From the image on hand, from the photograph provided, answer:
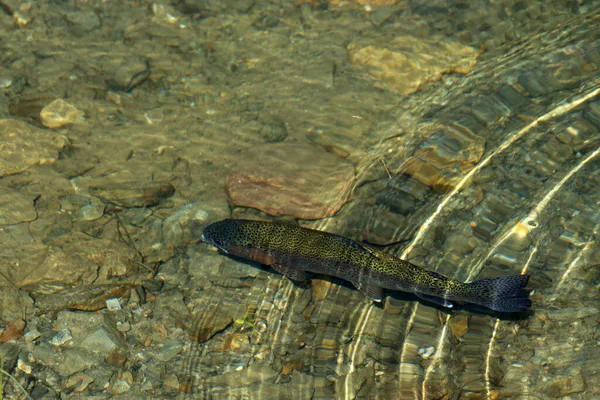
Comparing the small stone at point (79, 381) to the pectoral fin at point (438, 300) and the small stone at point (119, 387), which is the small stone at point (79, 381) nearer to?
the small stone at point (119, 387)

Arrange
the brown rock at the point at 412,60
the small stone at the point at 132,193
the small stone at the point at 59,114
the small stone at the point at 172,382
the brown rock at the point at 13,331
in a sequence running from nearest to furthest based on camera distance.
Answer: the small stone at the point at 172,382
the brown rock at the point at 13,331
the small stone at the point at 132,193
the small stone at the point at 59,114
the brown rock at the point at 412,60

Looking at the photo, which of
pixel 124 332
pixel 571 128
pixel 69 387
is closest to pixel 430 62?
pixel 571 128

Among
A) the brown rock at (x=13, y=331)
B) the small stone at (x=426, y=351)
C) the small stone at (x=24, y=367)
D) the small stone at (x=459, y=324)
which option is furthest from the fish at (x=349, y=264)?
the small stone at (x=24, y=367)

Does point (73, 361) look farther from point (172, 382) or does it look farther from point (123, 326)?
point (172, 382)

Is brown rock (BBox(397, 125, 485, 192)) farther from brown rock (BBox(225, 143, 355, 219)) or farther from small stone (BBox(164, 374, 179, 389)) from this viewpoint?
small stone (BBox(164, 374, 179, 389))

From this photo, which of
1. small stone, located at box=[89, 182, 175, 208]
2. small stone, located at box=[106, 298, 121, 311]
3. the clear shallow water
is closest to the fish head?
the clear shallow water

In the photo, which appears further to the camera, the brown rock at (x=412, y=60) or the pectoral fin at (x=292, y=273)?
the brown rock at (x=412, y=60)

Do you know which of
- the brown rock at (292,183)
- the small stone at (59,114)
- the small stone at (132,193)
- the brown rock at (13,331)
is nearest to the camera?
the brown rock at (13,331)
